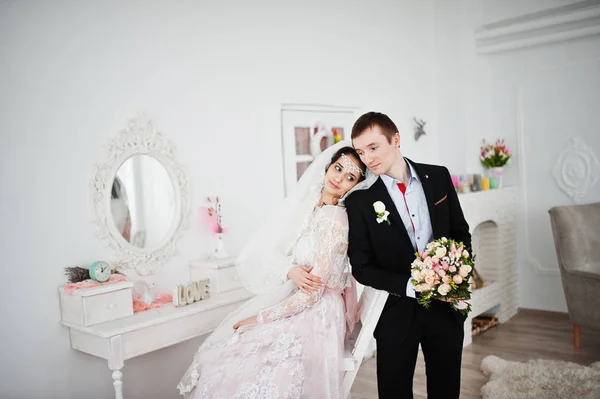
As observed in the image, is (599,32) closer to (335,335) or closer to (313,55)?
(313,55)

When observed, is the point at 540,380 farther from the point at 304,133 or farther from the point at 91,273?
the point at 91,273

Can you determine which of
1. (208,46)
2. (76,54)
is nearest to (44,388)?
(76,54)

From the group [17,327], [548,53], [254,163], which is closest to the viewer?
[17,327]

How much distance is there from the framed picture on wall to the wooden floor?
6.24ft

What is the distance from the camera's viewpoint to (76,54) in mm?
3586

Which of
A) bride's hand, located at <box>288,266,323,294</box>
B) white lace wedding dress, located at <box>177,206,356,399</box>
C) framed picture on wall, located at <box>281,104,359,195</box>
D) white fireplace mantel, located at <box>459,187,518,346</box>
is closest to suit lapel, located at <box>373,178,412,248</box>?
white lace wedding dress, located at <box>177,206,356,399</box>

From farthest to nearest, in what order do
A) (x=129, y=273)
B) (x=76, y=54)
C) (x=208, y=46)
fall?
(x=208, y=46)
(x=129, y=273)
(x=76, y=54)

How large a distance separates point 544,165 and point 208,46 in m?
4.04

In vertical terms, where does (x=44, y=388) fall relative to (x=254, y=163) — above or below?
below

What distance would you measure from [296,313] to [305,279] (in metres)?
0.20

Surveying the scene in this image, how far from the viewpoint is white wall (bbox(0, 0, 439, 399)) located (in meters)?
3.31

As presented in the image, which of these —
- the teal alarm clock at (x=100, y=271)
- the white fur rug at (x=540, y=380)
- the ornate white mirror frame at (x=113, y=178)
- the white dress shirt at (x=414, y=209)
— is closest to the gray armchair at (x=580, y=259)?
the white fur rug at (x=540, y=380)

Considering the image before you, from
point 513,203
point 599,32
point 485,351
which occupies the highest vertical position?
point 599,32

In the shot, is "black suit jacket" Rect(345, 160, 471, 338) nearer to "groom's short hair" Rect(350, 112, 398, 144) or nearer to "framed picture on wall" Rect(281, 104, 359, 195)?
"groom's short hair" Rect(350, 112, 398, 144)
